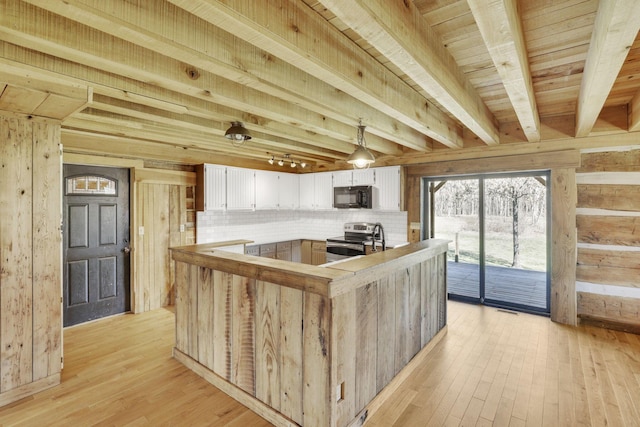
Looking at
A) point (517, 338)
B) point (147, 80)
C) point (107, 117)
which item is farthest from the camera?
point (517, 338)

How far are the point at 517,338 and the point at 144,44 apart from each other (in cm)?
432

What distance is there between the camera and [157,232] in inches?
181

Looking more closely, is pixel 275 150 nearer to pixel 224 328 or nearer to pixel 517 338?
pixel 224 328

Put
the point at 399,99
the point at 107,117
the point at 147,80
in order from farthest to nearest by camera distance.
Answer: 1. the point at 107,117
2. the point at 399,99
3. the point at 147,80

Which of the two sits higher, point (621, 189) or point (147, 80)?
point (147, 80)

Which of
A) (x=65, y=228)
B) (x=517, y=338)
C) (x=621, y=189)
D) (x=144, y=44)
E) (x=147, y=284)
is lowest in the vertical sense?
(x=517, y=338)

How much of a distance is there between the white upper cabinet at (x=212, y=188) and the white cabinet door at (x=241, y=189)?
0.29 feet

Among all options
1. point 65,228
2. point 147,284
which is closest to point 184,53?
point 65,228

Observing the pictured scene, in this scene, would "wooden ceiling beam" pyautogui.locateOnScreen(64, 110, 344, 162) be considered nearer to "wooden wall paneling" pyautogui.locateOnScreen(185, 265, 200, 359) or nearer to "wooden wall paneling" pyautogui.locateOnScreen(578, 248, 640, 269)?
"wooden wall paneling" pyautogui.locateOnScreen(185, 265, 200, 359)

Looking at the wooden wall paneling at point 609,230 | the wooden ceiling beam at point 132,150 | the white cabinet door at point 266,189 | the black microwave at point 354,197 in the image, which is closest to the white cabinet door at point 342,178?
the black microwave at point 354,197

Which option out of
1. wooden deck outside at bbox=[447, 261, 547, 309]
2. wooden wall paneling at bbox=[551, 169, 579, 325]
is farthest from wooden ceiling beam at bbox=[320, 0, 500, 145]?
wooden deck outside at bbox=[447, 261, 547, 309]

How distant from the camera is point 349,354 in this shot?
203 centimetres

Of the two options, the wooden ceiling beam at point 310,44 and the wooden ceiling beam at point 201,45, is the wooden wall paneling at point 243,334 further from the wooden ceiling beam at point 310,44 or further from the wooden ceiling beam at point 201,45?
the wooden ceiling beam at point 310,44

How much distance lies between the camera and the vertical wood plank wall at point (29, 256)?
238cm
